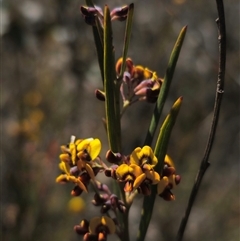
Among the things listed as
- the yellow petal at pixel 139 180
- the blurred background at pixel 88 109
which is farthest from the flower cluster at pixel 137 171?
the blurred background at pixel 88 109

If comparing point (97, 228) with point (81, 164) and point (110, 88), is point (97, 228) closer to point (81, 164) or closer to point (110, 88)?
point (81, 164)

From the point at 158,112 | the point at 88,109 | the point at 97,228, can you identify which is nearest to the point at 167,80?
the point at 158,112

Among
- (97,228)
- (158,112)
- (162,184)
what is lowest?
(97,228)

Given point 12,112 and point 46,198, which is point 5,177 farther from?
point 12,112

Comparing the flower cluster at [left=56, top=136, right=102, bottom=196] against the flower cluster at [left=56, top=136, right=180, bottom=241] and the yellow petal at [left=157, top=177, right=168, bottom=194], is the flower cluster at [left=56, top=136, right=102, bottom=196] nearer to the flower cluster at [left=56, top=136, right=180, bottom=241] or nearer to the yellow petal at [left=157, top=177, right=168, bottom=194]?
the flower cluster at [left=56, top=136, right=180, bottom=241]

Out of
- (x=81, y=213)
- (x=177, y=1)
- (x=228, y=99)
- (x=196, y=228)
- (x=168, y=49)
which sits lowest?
(x=196, y=228)

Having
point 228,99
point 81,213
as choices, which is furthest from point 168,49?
point 81,213

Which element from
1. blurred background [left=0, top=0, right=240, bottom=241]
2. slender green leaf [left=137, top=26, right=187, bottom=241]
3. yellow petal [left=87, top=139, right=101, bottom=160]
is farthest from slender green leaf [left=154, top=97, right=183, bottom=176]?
blurred background [left=0, top=0, right=240, bottom=241]

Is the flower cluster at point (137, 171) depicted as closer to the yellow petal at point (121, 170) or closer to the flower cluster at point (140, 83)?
the yellow petal at point (121, 170)
